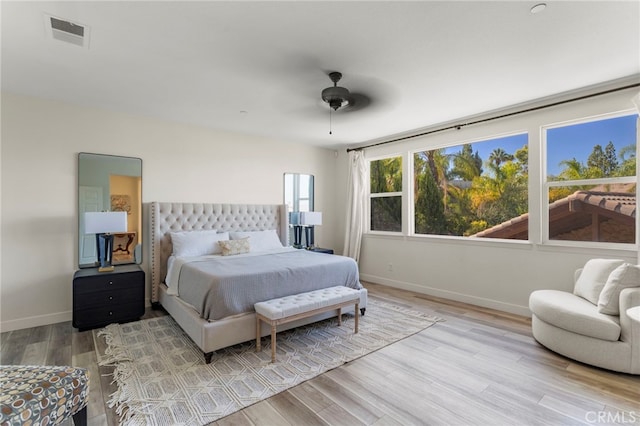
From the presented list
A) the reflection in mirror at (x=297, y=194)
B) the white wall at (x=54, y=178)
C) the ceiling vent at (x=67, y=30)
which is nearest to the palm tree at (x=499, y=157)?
the reflection in mirror at (x=297, y=194)

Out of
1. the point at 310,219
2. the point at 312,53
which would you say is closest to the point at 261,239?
the point at 310,219

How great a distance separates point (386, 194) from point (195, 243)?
338 cm

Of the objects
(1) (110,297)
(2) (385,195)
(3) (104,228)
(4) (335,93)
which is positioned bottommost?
(1) (110,297)

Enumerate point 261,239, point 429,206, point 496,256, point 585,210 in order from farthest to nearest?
point 429,206 < point 261,239 < point 496,256 < point 585,210

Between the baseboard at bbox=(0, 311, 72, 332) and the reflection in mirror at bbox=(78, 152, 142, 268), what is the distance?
2.01 ft

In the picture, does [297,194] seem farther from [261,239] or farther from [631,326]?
[631,326]

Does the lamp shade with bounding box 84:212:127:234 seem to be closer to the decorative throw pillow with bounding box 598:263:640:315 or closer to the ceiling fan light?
the ceiling fan light

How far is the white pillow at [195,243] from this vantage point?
398 cm

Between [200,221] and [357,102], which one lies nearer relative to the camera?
[357,102]

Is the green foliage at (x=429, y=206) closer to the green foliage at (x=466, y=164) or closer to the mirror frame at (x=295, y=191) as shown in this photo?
the green foliage at (x=466, y=164)

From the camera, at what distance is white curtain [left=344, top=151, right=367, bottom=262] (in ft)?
→ 18.7

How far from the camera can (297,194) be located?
226 inches

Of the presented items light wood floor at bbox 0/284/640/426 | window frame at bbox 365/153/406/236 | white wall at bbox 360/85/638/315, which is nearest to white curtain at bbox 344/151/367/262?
window frame at bbox 365/153/406/236

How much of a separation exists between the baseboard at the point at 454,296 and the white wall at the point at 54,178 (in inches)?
133
